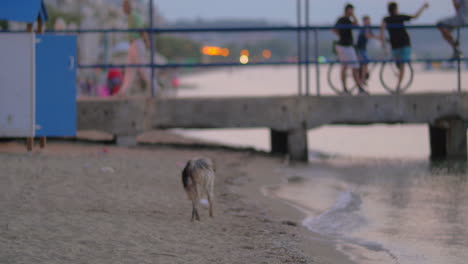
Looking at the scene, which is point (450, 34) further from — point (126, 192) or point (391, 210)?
point (126, 192)

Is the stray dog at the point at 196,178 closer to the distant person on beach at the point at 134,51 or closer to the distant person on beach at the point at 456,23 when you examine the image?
the distant person on beach at the point at 134,51

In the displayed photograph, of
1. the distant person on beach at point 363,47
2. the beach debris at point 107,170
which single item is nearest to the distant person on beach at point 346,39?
the distant person on beach at point 363,47

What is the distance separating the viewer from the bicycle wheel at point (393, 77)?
1372 cm

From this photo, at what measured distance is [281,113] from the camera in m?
13.2

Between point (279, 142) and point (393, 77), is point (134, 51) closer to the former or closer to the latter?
point (279, 142)

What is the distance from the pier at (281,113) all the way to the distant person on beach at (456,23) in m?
0.75

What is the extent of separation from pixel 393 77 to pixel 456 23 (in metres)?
1.55

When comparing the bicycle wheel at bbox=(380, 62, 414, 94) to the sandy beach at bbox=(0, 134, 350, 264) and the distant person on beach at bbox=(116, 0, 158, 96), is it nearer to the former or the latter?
the sandy beach at bbox=(0, 134, 350, 264)

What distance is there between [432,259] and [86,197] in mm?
3099

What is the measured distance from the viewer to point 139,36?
13.3 m

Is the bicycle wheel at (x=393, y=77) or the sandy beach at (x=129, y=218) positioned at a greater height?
the bicycle wheel at (x=393, y=77)

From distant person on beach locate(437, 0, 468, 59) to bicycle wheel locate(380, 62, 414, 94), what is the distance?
75 centimetres

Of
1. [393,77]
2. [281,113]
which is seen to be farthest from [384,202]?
[393,77]

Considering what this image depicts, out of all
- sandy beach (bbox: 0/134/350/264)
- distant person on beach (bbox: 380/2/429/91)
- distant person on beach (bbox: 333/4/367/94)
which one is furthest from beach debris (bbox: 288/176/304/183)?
distant person on beach (bbox: 380/2/429/91)
